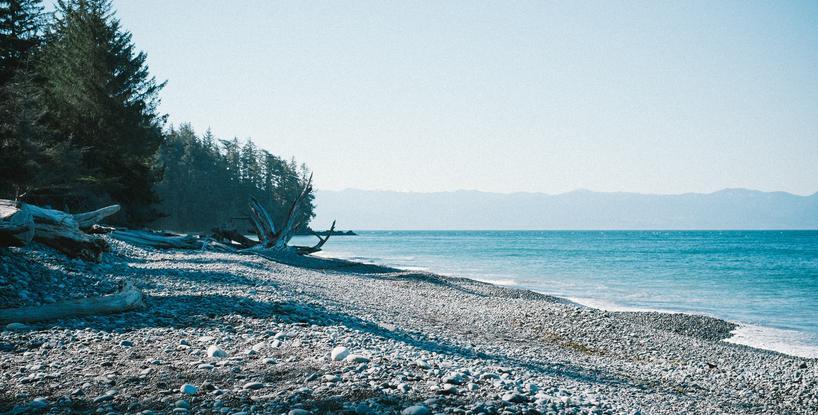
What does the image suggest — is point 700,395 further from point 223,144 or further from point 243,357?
point 223,144

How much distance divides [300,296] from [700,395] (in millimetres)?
7833

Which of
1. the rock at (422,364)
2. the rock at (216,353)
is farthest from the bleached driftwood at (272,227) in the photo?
the rock at (422,364)

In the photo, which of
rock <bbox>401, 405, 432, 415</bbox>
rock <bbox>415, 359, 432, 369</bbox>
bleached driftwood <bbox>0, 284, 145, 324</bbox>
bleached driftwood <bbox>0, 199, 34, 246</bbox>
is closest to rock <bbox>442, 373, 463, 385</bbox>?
rock <bbox>415, 359, 432, 369</bbox>

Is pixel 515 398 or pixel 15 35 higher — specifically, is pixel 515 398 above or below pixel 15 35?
below

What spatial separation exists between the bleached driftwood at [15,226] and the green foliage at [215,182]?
5723 centimetres

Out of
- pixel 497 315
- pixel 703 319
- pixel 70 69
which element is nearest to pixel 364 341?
pixel 497 315

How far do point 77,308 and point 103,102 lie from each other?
2741 cm

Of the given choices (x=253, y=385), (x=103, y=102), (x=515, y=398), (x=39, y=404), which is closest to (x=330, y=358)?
(x=253, y=385)

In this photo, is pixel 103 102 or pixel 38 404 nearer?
pixel 38 404

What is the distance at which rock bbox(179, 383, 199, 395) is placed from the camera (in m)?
4.63

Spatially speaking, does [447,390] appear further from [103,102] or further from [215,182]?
[215,182]

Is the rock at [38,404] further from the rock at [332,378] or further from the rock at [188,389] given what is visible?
the rock at [332,378]

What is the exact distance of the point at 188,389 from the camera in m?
4.67

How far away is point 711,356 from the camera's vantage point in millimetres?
11133
